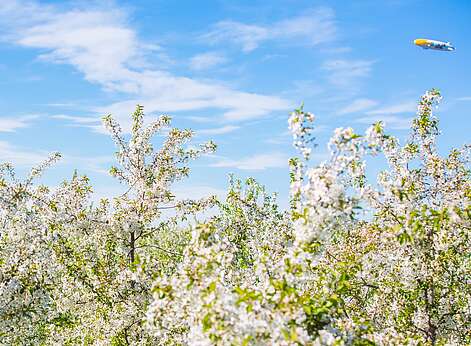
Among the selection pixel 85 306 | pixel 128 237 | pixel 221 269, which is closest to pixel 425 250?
pixel 221 269

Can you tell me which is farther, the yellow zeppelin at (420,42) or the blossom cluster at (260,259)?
the yellow zeppelin at (420,42)

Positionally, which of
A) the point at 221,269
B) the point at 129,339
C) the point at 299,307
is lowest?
the point at 129,339

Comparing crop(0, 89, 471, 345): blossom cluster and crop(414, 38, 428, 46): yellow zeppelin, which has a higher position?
crop(414, 38, 428, 46): yellow zeppelin

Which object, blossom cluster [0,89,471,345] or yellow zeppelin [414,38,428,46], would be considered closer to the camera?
blossom cluster [0,89,471,345]

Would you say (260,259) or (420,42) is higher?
(420,42)

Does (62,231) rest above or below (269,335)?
above

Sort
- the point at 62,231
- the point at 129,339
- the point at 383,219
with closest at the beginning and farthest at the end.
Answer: the point at 383,219 → the point at 62,231 → the point at 129,339

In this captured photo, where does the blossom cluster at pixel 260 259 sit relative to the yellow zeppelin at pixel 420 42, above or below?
below

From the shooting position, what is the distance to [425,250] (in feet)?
41.8

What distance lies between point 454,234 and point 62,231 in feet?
34.1

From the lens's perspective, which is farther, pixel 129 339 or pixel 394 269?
pixel 129 339

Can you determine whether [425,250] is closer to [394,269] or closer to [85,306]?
[394,269]

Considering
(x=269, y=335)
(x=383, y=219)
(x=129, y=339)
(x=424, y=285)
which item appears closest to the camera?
(x=269, y=335)

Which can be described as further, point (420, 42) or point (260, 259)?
point (420, 42)
